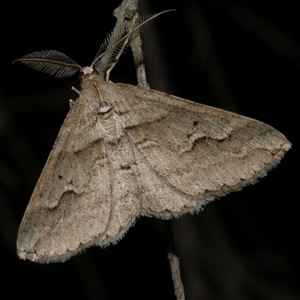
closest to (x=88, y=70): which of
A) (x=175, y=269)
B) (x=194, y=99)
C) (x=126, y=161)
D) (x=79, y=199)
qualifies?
(x=126, y=161)

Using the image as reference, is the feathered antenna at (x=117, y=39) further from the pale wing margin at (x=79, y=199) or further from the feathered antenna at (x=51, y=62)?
Answer: the pale wing margin at (x=79, y=199)

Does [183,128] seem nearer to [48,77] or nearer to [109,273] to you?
[48,77]

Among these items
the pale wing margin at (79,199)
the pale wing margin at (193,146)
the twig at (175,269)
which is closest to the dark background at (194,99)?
the pale wing margin at (79,199)

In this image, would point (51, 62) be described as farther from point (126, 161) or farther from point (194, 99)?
point (194, 99)

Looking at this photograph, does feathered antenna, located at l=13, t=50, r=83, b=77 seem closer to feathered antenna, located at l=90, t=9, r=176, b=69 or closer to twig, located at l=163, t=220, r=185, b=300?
feathered antenna, located at l=90, t=9, r=176, b=69

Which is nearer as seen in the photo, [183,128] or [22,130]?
[183,128]

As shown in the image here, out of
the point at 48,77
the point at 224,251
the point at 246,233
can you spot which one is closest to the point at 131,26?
the point at 224,251
